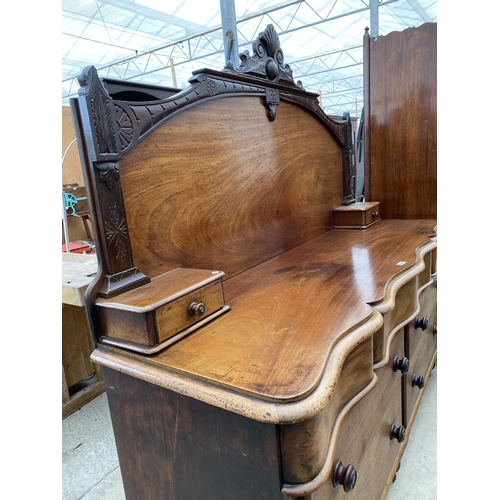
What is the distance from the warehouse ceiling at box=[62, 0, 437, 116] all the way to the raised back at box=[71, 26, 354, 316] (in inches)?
120

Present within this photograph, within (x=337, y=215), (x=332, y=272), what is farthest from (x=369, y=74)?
(x=332, y=272)

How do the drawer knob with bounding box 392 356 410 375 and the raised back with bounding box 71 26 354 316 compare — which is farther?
the drawer knob with bounding box 392 356 410 375

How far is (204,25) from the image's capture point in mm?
6965

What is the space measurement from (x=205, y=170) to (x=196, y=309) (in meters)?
0.46

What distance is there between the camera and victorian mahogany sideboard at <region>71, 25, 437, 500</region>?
0.70 m

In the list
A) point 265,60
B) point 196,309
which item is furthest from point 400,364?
point 265,60

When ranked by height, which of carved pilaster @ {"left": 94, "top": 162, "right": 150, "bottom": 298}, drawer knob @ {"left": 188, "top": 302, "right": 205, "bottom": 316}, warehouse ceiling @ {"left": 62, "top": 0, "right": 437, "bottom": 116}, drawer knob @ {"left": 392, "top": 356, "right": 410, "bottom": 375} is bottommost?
drawer knob @ {"left": 392, "top": 356, "right": 410, "bottom": 375}

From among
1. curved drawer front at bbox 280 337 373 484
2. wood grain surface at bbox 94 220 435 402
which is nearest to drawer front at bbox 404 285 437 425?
wood grain surface at bbox 94 220 435 402

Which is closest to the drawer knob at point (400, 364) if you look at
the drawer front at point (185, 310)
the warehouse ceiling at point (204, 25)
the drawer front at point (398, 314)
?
the drawer front at point (398, 314)

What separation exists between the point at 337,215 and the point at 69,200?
6.20 ft

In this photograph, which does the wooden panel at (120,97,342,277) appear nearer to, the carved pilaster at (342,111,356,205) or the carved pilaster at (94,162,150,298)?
the carved pilaster at (94,162,150,298)

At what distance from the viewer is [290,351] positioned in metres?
0.78

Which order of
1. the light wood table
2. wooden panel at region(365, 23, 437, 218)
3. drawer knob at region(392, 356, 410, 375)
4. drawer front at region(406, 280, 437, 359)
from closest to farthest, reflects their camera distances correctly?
drawer knob at region(392, 356, 410, 375) < drawer front at region(406, 280, 437, 359) < the light wood table < wooden panel at region(365, 23, 437, 218)
